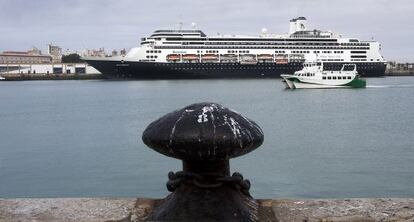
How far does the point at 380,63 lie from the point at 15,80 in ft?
217

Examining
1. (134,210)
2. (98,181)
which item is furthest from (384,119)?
(134,210)

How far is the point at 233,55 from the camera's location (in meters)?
71.8

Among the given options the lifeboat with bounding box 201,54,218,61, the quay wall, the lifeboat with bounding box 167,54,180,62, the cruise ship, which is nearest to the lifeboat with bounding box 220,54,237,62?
the cruise ship

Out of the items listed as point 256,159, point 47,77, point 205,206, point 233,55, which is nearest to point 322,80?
point 233,55

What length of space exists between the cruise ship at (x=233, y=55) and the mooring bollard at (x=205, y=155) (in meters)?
67.8

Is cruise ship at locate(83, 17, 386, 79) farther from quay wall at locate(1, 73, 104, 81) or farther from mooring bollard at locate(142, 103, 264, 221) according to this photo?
mooring bollard at locate(142, 103, 264, 221)

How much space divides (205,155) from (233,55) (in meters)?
70.1

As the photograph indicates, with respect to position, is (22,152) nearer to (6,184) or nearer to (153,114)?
(6,184)

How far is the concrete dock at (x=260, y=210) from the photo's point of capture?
2.39 meters

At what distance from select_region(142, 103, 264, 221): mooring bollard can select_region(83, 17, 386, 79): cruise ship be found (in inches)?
2668

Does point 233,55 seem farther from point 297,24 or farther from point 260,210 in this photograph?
point 260,210

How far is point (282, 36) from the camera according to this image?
7581cm

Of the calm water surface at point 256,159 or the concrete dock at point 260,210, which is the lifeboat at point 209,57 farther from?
the concrete dock at point 260,210

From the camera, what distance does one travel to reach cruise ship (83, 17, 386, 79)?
7050 centimetres
